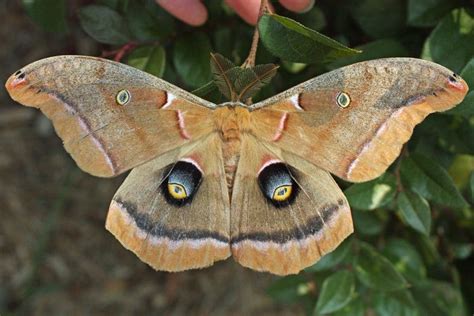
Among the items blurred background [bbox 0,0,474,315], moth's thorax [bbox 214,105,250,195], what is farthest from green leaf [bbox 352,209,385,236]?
moth's thorax [bbox 214,105,250,195]

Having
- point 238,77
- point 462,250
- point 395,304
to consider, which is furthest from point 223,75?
point 462,250

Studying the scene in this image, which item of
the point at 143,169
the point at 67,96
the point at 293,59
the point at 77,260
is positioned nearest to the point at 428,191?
the point at 293,59

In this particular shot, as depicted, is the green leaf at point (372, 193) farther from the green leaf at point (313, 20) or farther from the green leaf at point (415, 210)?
the green leaf at point (313, 20)

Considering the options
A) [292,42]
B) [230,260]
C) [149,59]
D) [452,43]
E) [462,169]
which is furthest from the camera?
[230,260]

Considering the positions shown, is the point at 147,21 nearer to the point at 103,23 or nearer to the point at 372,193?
the point at 103,23

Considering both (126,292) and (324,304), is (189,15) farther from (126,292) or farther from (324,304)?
(126,292)

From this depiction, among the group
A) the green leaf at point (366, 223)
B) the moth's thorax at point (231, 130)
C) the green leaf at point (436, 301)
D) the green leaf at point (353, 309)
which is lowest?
the green leaf at point (436, 301)

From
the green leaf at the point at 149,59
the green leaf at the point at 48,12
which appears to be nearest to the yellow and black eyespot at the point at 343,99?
the green leaf at the point at 149,59

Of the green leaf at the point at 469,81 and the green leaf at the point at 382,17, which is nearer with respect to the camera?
the green leaf at the point at 469,81
